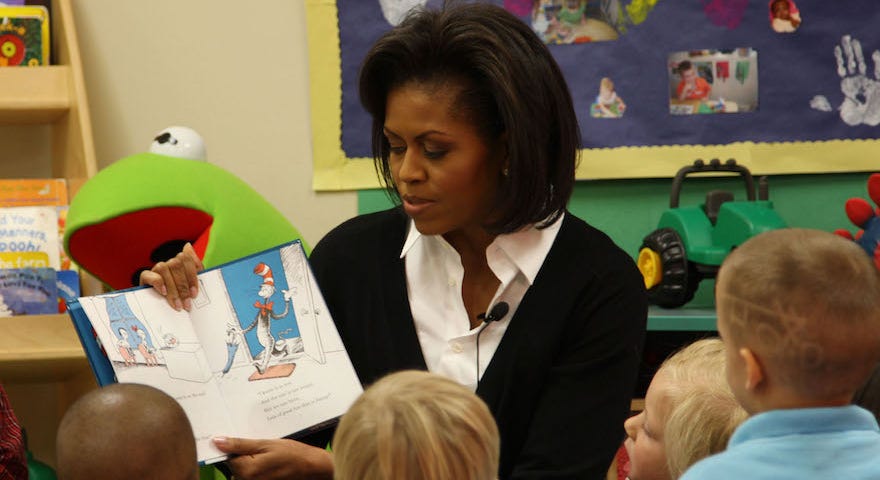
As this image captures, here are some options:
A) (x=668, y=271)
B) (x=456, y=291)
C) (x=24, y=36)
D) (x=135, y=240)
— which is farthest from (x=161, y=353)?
(x=24, y=36)

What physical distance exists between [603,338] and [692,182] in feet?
4.17

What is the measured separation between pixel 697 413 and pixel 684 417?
17 millimetres

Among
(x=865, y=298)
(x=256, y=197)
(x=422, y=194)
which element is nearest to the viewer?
(x=865, y=298)

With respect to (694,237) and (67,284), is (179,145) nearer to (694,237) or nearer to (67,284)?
(67,284)

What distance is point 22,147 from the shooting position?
2863mm

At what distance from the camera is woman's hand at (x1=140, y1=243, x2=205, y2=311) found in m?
1.53

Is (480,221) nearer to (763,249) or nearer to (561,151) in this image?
(561,151)

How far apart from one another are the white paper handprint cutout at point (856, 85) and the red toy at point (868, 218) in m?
0.34

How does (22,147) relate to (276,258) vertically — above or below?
below

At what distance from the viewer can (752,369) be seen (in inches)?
39.3

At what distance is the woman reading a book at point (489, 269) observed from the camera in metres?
1.52

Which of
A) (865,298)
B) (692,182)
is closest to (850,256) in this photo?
(865,298)

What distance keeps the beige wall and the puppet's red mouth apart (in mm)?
766

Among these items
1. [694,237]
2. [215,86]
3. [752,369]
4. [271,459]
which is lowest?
[694,237]
